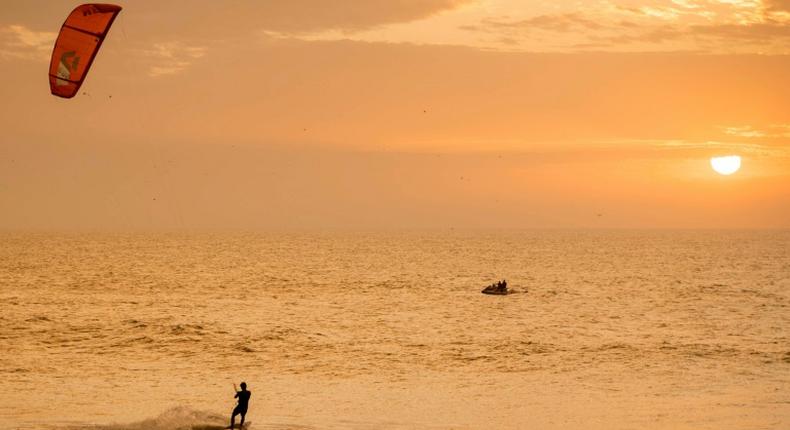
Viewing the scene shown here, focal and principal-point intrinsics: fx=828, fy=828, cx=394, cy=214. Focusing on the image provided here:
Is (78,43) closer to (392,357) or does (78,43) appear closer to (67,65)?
(67,65)

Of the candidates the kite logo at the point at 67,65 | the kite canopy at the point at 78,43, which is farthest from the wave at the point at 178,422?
the kite logo at the point at 67,65

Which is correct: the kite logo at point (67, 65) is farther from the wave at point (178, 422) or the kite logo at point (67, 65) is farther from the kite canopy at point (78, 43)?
the wave at point (178, 422)

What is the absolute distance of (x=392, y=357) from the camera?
3947 centimetres

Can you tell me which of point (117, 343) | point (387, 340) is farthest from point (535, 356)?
point (117, 343)

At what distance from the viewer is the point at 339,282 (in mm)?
93375

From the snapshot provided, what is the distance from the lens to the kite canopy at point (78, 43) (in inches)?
1001

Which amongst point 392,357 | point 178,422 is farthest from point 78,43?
point 392,357

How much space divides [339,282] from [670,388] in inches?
2521

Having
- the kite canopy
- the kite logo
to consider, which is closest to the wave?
the kite canopy

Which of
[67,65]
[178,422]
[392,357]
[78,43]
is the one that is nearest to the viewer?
[178,422]

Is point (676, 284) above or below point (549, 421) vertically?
below

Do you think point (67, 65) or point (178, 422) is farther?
point (67, 65)

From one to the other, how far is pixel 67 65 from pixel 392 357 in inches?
804

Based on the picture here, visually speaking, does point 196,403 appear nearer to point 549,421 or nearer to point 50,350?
point 549,421
